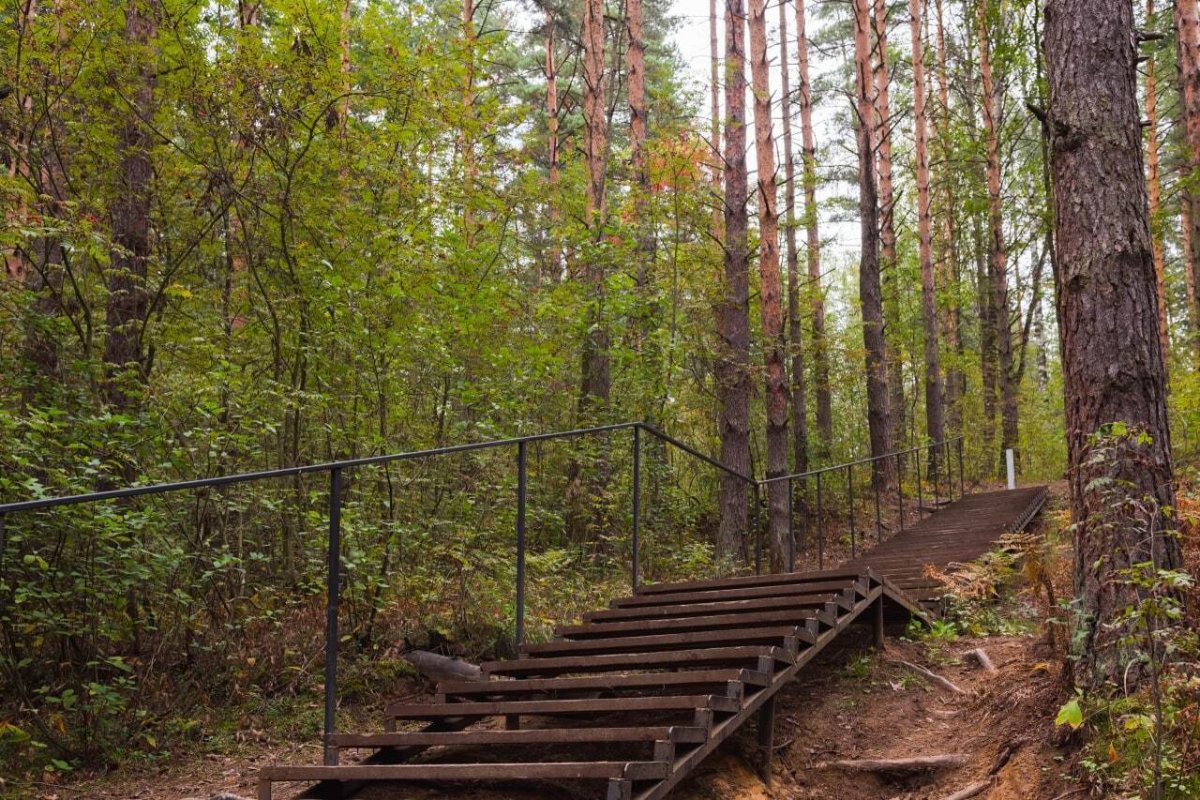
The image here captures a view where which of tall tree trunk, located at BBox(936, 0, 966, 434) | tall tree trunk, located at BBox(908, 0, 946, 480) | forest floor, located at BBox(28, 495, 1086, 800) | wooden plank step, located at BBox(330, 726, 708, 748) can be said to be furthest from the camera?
tall tree trunk, located at BBox(936, 0, 966, 434)

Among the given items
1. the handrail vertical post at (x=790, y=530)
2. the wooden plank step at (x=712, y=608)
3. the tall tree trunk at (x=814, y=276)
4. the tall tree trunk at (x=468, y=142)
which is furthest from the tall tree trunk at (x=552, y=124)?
the wooden plank step at (x=712, y=608)

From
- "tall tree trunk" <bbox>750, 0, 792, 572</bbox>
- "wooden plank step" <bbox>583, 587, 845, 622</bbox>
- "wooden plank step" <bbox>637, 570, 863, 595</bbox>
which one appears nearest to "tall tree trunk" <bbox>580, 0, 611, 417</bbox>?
"tall tree trunk" <bbox>750, 0, 792, 572</bbox>

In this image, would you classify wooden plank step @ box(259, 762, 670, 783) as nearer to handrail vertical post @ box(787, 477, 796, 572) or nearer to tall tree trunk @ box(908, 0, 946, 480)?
handrail vertical post @ box(787, 477, 796, 572)

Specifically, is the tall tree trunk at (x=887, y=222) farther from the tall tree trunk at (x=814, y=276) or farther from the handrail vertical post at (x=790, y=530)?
the handrail vertical post at (x=790, y=530)

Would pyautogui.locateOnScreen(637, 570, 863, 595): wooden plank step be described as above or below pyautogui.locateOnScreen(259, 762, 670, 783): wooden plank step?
above

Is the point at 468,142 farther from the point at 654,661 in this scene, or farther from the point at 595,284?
the point at 654,661

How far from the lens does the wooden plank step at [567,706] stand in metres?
3.67

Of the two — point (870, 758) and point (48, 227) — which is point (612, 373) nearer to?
point (48, 227)

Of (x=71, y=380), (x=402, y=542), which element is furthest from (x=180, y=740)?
(x=71, y=380)

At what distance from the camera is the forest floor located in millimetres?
3805

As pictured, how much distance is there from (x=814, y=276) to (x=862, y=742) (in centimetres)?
1279

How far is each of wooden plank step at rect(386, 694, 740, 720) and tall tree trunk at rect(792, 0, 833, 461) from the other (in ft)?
A: 26.9

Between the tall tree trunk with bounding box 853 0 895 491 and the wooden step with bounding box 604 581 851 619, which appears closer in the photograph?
the wooden step with bounding box 604 581 851 619

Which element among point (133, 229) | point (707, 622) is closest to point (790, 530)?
point (707, 622)
